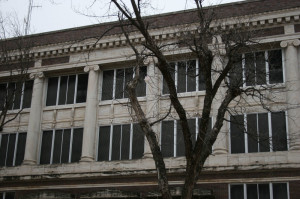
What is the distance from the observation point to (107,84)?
25812 mm

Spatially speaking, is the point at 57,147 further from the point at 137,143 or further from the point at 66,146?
the point at 137,143

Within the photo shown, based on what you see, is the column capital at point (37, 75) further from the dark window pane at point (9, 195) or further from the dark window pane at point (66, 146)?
the dark window pane at point (9, 195)

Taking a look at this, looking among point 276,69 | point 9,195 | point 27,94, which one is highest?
point 27,94

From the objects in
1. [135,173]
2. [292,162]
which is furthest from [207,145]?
[135,173]

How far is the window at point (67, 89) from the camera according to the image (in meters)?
26.2

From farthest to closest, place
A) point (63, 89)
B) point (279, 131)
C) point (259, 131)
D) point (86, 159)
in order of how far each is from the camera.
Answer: point (63, 89) → point (86, 159) → point (259, 131) → point (279, 131)

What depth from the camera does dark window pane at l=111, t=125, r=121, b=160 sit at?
24.1 metres

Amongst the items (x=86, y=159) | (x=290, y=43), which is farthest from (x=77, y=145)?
(x=290, y=43)

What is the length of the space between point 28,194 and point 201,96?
10049 mm

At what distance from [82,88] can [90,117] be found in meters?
2.22

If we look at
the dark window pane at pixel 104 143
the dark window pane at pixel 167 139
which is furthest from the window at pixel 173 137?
the dark window pane at pixel 104 143

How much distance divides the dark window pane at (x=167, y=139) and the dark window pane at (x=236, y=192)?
11.4 ft

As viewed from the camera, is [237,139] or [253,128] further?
[237,139]

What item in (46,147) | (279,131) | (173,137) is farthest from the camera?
(46,147)
